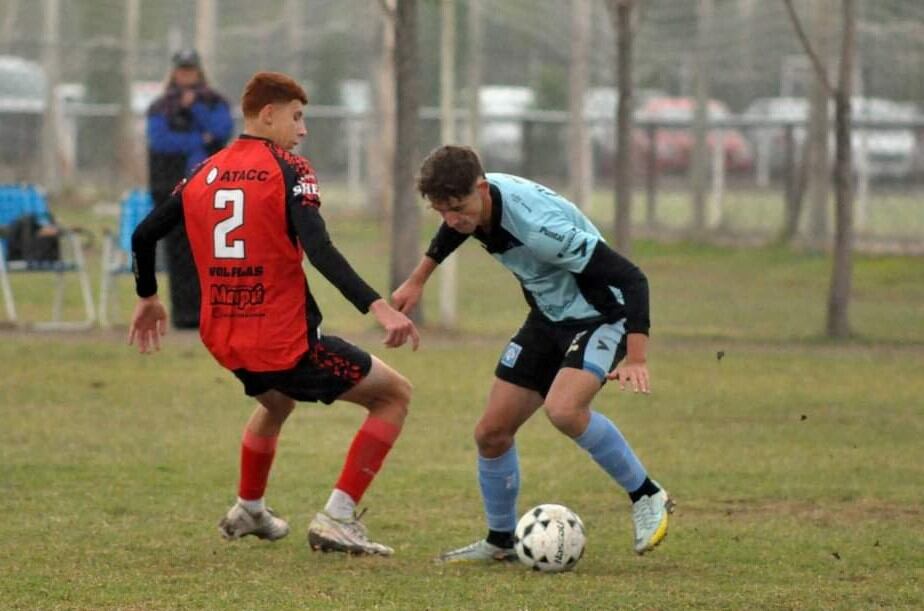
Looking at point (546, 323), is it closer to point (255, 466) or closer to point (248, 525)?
point (255, 466)

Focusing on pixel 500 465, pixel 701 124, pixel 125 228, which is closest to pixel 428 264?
pixel 500 465

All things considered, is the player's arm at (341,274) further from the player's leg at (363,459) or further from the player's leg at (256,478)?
the player's leg at (256,478)

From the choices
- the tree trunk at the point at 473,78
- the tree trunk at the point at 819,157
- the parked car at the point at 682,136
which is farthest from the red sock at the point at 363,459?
the parked car at the point at 682,136

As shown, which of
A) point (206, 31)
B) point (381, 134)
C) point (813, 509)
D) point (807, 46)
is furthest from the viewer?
point (381, 134)

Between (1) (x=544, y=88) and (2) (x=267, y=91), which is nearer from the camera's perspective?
(2) (x=267, y=91)

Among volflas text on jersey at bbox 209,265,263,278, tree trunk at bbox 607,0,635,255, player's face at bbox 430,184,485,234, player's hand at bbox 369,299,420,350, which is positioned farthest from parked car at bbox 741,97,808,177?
player's hand at bbox 369,299,420,350

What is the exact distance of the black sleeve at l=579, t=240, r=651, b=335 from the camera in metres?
6.77

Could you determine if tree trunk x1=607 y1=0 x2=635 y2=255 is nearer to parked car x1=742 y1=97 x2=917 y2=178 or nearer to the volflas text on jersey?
parked car x1=742 y1=97 x2=917 y2=178

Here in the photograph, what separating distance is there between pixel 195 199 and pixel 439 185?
37.5 inches

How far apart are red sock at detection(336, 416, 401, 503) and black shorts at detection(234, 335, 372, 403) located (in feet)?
0.79

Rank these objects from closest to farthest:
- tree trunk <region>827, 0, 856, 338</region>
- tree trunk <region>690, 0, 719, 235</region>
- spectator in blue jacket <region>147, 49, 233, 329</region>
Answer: spectator in blue jacket <region>147, 49, 233, 329</region>
tree trunk <region>827, 0, 856, 338</region>
tree trunk <region>690, 0, 719, 235</region>

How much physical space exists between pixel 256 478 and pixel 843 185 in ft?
28.8

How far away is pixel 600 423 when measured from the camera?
7.09 m

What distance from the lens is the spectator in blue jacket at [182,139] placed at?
14.6m
